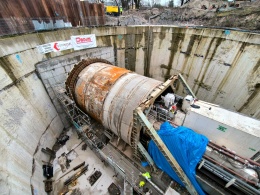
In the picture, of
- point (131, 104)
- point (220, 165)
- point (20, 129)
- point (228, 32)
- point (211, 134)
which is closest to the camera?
point (220, 165)

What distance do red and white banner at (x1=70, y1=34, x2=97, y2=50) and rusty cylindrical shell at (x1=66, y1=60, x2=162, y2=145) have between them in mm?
2303

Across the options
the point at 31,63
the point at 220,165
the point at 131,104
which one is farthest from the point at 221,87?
the point at 31,63

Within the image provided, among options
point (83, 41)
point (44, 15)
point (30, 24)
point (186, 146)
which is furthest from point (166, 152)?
point (44, 15)

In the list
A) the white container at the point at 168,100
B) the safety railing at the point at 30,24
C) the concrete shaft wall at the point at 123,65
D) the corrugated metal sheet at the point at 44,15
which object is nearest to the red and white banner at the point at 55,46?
the concrete shaft wall at the point at 123,65

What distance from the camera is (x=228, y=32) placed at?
28.2 ft

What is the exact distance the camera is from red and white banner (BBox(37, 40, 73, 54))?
753cm

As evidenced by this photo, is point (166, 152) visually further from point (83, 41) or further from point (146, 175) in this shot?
point (83, 41)

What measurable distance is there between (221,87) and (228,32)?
168 inches

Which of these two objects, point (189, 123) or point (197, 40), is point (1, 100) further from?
point (197, 40)

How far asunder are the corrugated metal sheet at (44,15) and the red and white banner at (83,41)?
158 centimetres

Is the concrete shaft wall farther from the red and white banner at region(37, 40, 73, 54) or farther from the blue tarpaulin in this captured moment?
the blue tarpaulin

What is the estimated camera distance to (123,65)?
1315cm

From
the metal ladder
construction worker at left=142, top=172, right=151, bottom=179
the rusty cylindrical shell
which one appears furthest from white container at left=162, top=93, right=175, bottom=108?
construction worker at left=142, top=172, right=151, bottom=179

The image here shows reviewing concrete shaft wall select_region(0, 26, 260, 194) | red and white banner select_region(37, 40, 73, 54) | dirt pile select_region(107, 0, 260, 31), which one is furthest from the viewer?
dirt pile select_region(107, 0, 260, 31)
